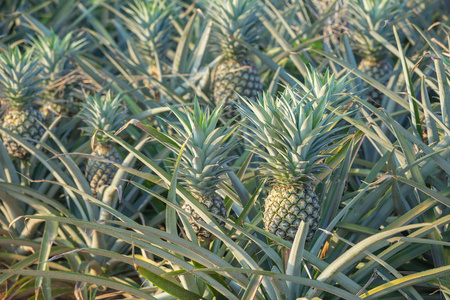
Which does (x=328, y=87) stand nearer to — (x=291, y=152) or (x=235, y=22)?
(x=291, y=152)

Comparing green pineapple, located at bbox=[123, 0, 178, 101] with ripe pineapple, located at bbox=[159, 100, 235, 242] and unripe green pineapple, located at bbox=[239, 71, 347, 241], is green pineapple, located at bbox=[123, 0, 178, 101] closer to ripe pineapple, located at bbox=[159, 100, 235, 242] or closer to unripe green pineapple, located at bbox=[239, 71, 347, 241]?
ripe pineapple, located at bbox=[159, 100, 235, 242]

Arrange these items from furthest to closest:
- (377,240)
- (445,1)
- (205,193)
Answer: (445,1) < (205,193) < (377,240)

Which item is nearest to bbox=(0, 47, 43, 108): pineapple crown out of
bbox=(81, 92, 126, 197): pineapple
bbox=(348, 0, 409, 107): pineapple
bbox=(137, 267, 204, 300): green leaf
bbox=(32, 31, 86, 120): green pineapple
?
bbox=(32, 31, 86, 120): green pineapple

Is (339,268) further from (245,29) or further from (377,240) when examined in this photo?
(245,29)

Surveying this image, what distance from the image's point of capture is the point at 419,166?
1316 mm

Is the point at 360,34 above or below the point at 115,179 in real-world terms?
above

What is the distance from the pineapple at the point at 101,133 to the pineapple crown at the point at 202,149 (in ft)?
1.65

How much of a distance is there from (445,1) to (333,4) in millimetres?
893

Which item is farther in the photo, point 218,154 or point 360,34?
point 360,34

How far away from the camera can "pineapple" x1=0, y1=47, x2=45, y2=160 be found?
170 cm

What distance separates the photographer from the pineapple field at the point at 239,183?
1.04 meters

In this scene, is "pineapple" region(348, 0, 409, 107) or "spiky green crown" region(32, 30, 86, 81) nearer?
"pineapple" region(348, 0, 409, 107)

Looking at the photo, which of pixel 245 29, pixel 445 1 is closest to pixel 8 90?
pixel 245 29

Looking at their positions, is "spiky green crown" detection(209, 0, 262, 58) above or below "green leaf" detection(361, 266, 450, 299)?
above
